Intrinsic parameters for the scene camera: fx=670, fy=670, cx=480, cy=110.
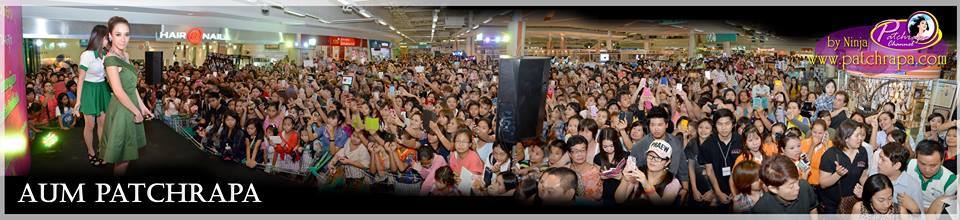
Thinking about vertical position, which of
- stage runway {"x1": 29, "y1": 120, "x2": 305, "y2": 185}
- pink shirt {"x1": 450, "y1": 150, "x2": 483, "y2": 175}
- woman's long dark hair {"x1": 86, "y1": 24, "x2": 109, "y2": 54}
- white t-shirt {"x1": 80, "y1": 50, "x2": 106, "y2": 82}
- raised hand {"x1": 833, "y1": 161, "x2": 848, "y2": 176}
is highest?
woman's long dark hair {"x1": 86, "y1": 24, "x2": 109, "y2": 54}

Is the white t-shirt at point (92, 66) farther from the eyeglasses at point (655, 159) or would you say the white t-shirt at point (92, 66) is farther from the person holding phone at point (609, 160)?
the eyeglasses at point (655, 159)

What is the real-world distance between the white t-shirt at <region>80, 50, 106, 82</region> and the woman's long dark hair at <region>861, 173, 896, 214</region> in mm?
5013

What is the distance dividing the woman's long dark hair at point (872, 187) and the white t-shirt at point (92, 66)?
16.4 feet

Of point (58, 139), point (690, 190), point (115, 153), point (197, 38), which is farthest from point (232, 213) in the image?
point (197, 38)

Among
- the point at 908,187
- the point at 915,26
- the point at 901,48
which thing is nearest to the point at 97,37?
the point at 908,187

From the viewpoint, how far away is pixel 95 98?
4633 mm

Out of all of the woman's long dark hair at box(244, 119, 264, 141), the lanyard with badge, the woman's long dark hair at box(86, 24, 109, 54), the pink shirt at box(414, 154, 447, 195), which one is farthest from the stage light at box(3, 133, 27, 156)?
the lanyard with badge

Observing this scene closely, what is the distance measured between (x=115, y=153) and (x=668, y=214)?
404cm

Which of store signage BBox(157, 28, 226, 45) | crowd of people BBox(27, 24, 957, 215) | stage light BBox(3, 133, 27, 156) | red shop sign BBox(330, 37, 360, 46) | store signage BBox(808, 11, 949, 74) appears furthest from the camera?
red shop sign BBox(330, 37, 360, 46)

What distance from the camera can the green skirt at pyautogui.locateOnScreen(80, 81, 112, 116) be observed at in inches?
181

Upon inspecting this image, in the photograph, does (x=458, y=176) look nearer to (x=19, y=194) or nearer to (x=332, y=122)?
(x=332, y=122)

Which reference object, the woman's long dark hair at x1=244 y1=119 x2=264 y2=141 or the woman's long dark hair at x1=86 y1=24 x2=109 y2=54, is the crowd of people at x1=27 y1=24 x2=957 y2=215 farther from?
the woman's long dark hair at x1=86 y1=24 x2=109 y2=54

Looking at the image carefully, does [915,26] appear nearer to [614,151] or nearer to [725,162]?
[725,162]

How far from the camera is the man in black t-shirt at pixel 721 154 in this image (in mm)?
5469
